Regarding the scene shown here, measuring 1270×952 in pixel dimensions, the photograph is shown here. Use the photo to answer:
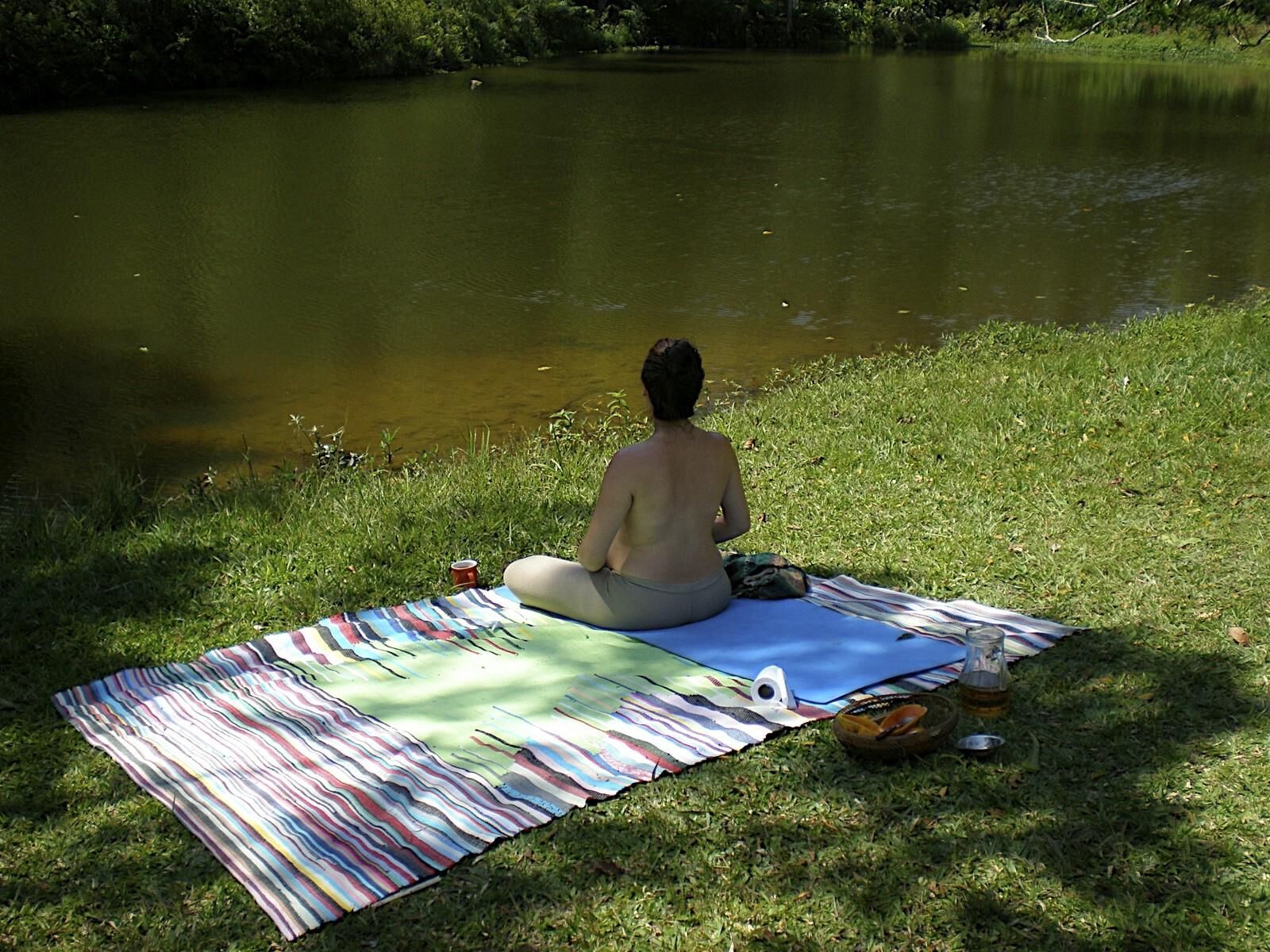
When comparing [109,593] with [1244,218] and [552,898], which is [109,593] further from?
[1244,218]

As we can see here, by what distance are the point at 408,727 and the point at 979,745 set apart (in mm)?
1668

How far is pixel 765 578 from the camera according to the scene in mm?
4809

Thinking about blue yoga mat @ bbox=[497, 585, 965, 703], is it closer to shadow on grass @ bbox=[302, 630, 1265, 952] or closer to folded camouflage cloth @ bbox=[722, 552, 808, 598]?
folded camouflage cloth @ bbox=[722, 552, 808, 598]

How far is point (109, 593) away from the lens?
5188mm

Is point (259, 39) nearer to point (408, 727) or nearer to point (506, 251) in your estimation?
point (506, 251)

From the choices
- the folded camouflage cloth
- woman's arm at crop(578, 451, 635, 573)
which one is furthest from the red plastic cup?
the folded camouflage cloth

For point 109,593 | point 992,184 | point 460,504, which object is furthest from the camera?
point 992,184

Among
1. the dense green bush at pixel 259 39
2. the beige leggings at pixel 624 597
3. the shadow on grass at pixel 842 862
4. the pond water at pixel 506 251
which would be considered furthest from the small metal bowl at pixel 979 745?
the dense green bush at pixel 259 39

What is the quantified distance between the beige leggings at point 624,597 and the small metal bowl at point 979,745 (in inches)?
47.0

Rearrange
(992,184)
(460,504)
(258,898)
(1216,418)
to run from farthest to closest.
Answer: (992,184)
(1216,418)
(460,504)
(258,898)

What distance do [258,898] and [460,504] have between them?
307 cm

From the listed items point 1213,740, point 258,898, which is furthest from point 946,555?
point 258,898

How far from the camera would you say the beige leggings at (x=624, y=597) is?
14.9 feet

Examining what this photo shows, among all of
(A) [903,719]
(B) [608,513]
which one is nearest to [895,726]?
(A) [903,719]
